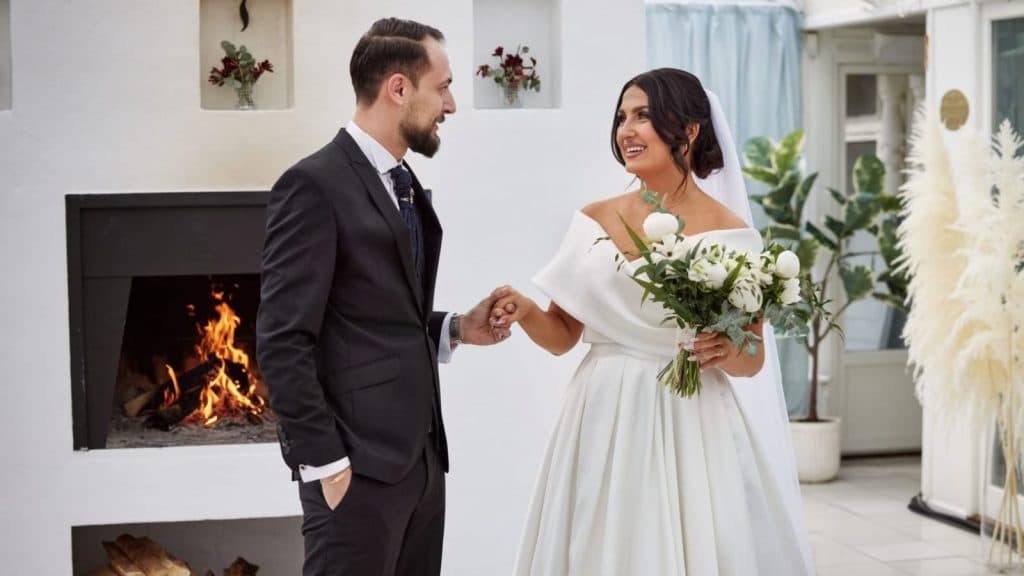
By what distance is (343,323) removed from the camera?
8.47ft

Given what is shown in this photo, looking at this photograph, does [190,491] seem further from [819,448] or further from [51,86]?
[819,448]

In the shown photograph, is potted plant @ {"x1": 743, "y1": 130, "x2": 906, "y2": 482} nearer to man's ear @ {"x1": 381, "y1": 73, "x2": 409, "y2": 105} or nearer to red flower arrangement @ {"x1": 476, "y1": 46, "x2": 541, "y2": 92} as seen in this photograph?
red flower arrangement @ {"x1": 476, "y1": 46, "x2": 541, "y2": 92}

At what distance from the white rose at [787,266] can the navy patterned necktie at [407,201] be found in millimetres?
816

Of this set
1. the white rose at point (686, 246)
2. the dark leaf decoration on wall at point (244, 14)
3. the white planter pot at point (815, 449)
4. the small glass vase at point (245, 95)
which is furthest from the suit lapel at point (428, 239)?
the white planter pot at point (815, 449)

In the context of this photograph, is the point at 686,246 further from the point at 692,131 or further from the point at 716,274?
the point at 692,131

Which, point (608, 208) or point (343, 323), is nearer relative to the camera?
point (343, 323)

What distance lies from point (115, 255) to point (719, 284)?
2.24m

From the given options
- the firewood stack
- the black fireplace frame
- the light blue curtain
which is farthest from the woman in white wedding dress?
the light blue curtain

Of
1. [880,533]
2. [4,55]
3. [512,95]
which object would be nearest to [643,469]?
[512,95]

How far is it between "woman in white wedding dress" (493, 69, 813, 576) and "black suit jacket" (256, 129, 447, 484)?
0.53 m

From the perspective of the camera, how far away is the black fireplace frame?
160 inches

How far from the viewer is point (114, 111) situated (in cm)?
405

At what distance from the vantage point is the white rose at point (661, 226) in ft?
9.18

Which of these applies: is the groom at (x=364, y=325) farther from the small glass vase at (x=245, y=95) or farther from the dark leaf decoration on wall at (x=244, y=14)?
the dark leaf decoration on wall at (x=244, y=14)
